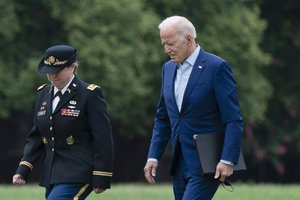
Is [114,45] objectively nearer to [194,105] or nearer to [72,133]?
[72,133]

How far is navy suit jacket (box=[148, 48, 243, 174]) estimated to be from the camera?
707cm

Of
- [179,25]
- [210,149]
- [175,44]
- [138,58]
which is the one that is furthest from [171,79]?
[138,58]

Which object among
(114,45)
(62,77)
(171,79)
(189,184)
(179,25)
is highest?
(179,25)

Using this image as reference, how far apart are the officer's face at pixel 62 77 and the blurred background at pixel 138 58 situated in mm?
21019

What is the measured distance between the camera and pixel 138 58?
99.7 feet

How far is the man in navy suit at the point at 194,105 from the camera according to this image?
708 cm

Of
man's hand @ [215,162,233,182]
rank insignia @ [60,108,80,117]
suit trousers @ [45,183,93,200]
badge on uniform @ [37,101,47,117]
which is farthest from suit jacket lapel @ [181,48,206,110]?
badge on uniform @ [37,101,47,117]

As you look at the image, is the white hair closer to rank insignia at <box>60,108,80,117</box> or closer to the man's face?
the man's face

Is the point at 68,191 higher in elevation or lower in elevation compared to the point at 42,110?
lower

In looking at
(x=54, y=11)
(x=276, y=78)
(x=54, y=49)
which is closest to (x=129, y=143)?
(x=276, y=78)

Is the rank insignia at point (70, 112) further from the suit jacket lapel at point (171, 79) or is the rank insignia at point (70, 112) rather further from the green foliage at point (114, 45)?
the green foliage at point (114, 45)

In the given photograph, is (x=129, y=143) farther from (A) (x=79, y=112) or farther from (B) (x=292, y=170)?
(A) (x=79, y=112)

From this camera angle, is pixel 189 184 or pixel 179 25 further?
pixel 189 184

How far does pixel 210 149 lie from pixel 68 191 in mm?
1137
